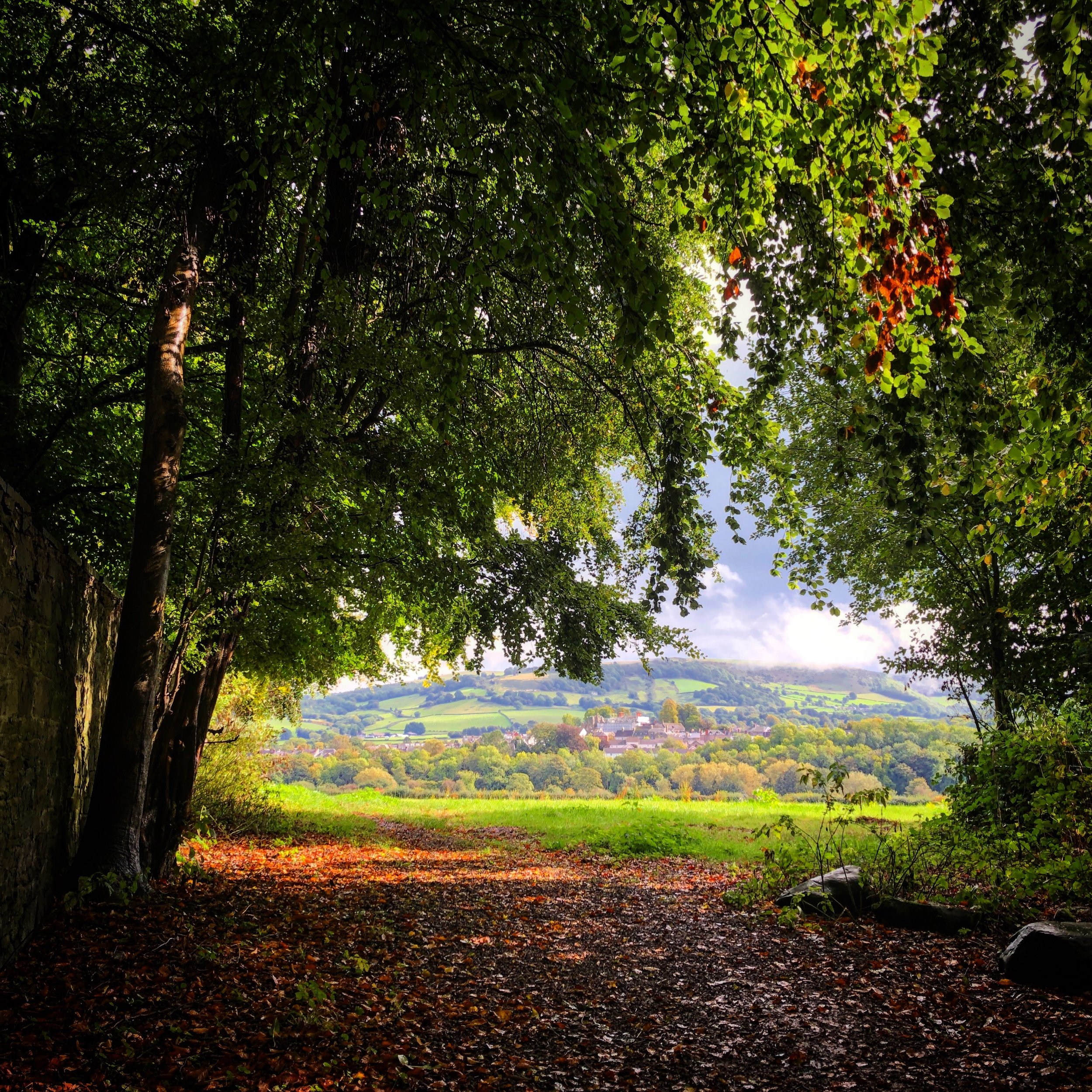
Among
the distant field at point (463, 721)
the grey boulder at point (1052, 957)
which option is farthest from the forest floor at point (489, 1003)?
the distant field at point (463, 721)

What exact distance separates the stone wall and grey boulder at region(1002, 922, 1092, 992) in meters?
6.65

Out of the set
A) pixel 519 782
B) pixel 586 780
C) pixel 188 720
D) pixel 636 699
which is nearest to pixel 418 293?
pixel 188 720

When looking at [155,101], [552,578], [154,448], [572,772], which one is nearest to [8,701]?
[154,448]

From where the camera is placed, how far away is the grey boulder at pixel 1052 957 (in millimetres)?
4660

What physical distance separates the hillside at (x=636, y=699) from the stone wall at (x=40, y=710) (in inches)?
3405

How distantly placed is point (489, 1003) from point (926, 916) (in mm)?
4278

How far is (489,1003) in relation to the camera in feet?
15.1

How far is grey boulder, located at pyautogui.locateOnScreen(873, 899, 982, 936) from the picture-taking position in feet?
20.4

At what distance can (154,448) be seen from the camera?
612 centimetres

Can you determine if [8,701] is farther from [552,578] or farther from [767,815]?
[767,815]

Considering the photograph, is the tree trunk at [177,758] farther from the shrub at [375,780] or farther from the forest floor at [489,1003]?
the shrub at [375,780]

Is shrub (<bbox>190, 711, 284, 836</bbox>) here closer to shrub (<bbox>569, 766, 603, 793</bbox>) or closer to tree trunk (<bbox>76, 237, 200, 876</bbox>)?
tree trunk (<bbox>76, 237, 200, 876</bbox>)

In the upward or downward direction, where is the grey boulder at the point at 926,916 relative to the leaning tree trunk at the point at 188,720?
downward

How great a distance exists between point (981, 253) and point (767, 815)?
14527 mm
